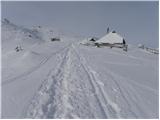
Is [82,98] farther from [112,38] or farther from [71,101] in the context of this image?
[112,38]

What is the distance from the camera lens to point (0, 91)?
9812 millimetres

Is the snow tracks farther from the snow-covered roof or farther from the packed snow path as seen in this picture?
the snow-covered roof

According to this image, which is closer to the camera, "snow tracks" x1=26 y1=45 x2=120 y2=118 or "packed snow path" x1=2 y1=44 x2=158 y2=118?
"snow tracks" x1=26 y1=45 x2=120 y2=118

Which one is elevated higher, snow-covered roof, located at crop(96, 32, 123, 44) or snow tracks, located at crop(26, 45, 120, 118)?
snow-covered roof, located at crop(96, 32, 123, 44)

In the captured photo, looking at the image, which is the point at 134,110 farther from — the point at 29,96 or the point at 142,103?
the point at 29,96

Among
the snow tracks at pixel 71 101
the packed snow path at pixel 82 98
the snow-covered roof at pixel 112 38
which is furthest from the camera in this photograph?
the snow-covered roof at pixel 112 38

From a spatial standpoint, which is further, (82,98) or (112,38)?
(112,38)

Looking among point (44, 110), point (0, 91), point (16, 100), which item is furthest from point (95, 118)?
point (0, 91)

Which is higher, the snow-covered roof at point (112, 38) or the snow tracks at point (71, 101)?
the snow-covered roof at point (112, 38)

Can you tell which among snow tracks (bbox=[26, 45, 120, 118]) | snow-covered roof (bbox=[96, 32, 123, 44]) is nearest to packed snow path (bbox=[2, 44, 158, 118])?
snow tracks (bbox=[26, 45, 120, 118])

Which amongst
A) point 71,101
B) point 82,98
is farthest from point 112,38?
point 71,101

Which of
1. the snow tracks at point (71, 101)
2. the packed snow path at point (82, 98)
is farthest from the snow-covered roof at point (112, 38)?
the snow tracks at point (71, 101)

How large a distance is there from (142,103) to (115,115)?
6.21 feet

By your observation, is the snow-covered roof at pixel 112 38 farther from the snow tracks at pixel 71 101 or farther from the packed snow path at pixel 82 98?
the snow tracks at pixel 71 101
